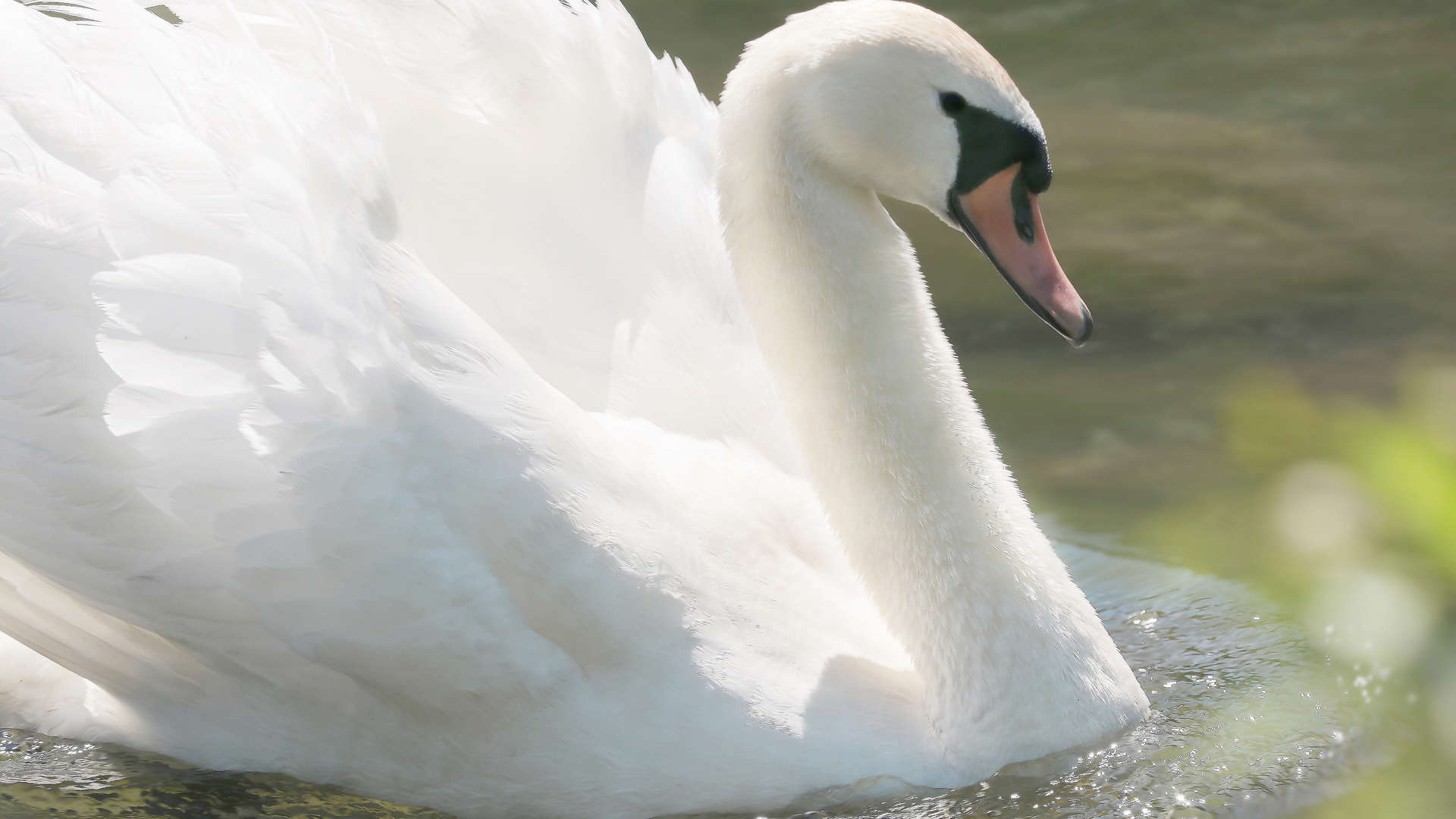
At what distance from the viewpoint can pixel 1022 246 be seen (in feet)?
10.9

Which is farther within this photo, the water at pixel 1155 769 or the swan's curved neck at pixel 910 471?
the swan's curved neck at pixel 910 471

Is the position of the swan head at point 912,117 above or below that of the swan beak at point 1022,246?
above

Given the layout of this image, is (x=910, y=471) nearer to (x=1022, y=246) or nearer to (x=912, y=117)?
(x=1022, y=246)

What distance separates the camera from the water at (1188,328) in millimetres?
3318

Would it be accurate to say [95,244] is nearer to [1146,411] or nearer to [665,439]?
[665,439]

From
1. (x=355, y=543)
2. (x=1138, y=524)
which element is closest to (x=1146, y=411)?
(x=1138, y=524)

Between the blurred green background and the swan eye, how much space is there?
85 cm

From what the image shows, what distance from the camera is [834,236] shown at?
3332 mm

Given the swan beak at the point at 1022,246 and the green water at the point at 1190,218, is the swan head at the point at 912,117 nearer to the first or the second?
the swan beak at the point at 1022,246

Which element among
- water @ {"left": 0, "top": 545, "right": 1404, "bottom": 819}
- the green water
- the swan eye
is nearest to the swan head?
the swan eye

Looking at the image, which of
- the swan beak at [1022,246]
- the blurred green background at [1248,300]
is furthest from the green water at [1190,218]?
the swan beak at [1022,246]

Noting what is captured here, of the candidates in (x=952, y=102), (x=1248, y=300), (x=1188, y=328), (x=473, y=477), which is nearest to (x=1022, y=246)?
(x=952, y=102)

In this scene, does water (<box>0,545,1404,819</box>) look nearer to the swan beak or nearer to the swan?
the swan

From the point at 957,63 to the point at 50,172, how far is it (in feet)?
5.10
